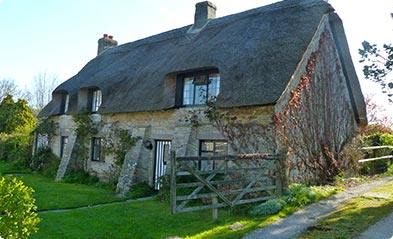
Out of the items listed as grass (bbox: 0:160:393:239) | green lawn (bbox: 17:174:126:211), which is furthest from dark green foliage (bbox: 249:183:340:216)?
green lawn (bbox: 17:174:126:211)

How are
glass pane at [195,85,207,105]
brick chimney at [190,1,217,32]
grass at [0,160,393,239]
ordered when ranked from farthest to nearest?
1. brick chimney at [190,1,217,32]
2. glass pane at [195,85,207,105]
3. grass at [0,160,393,239]

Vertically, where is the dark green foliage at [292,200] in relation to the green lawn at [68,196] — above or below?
above

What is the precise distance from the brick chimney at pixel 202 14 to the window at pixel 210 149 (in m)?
6.72

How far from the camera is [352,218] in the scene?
6895 millimetres

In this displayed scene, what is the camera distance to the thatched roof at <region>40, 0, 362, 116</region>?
9.52 metres

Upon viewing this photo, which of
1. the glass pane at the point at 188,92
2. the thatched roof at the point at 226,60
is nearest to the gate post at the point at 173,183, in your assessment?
the thatched roof at the point at 226,60

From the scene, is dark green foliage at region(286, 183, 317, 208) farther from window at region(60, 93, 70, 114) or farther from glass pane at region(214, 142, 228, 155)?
window at region(60, 93, 70, 114)

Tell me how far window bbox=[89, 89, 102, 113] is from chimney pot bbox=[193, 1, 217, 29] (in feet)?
18.8

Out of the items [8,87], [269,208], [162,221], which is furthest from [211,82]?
[8,87]

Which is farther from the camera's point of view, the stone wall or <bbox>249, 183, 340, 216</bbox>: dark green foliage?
the stone wall

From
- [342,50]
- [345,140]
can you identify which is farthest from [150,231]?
[342,50]

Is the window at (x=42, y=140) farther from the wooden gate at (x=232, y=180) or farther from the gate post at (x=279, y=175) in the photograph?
the gate post at (x=279, y=175)

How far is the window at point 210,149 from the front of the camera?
1020 cm

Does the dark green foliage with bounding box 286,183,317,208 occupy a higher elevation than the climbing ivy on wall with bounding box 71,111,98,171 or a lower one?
lower
